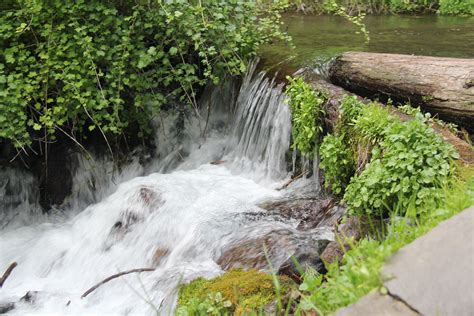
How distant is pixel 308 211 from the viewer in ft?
16.9

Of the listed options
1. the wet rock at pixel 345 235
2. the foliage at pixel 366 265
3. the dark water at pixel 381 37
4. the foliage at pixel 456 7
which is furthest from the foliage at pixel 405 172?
the foliage at pixel 456 7

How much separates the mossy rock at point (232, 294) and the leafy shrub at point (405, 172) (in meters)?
0.85

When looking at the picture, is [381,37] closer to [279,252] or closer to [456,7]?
[456,7]

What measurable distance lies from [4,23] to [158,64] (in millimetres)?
1909

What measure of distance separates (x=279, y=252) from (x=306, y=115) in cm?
174

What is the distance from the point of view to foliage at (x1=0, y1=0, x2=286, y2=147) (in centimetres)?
612

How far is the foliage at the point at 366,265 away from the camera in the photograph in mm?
2396

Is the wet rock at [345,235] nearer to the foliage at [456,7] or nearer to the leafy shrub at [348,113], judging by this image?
the leafy shrub at [348,113]

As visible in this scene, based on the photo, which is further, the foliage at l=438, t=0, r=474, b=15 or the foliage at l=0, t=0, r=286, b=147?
the foliage at l=438, t=0, r=474, b=15

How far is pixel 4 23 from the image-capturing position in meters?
6.31

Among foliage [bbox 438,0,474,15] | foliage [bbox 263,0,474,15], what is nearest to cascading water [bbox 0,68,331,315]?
foliage [bbox 263,0,474,15]

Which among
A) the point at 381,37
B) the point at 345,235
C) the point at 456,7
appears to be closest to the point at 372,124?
the point at 345,235

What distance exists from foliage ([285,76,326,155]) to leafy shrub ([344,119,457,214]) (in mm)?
1588

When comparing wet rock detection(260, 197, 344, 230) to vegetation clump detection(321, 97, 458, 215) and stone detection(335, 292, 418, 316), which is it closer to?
vegetation clump detection(321, 97, 458, 215)
